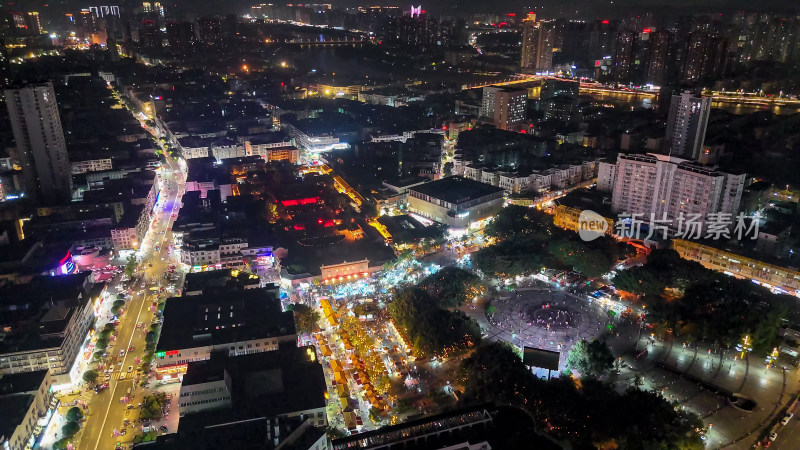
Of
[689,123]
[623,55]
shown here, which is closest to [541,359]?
[689,123]

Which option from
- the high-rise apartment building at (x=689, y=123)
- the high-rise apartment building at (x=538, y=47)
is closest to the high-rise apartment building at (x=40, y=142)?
the high-rise apartment building at (x=689, y=123)

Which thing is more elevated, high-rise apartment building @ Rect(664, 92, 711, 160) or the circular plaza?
high-rise apartment building @ Rect(664, 92, 711, 160)

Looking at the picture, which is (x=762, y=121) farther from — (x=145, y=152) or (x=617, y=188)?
(x=145, y=152)

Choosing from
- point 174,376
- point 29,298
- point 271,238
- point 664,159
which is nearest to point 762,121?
point 664,159

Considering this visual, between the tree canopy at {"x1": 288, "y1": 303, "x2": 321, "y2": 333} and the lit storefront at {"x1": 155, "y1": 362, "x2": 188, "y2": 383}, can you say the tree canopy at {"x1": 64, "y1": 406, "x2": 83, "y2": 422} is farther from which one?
the tree canopy at {"x1": 288, "y1": 303, "x2": 321, "y2": 333}

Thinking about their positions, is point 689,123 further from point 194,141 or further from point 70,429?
point 194,141

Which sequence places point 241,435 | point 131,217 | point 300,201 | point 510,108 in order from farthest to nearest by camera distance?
point 510,108
point 300,201
point 131,217
point 241,435

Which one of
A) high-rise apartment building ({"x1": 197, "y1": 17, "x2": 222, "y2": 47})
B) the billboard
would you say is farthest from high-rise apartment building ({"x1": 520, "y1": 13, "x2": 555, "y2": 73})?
the billboard
